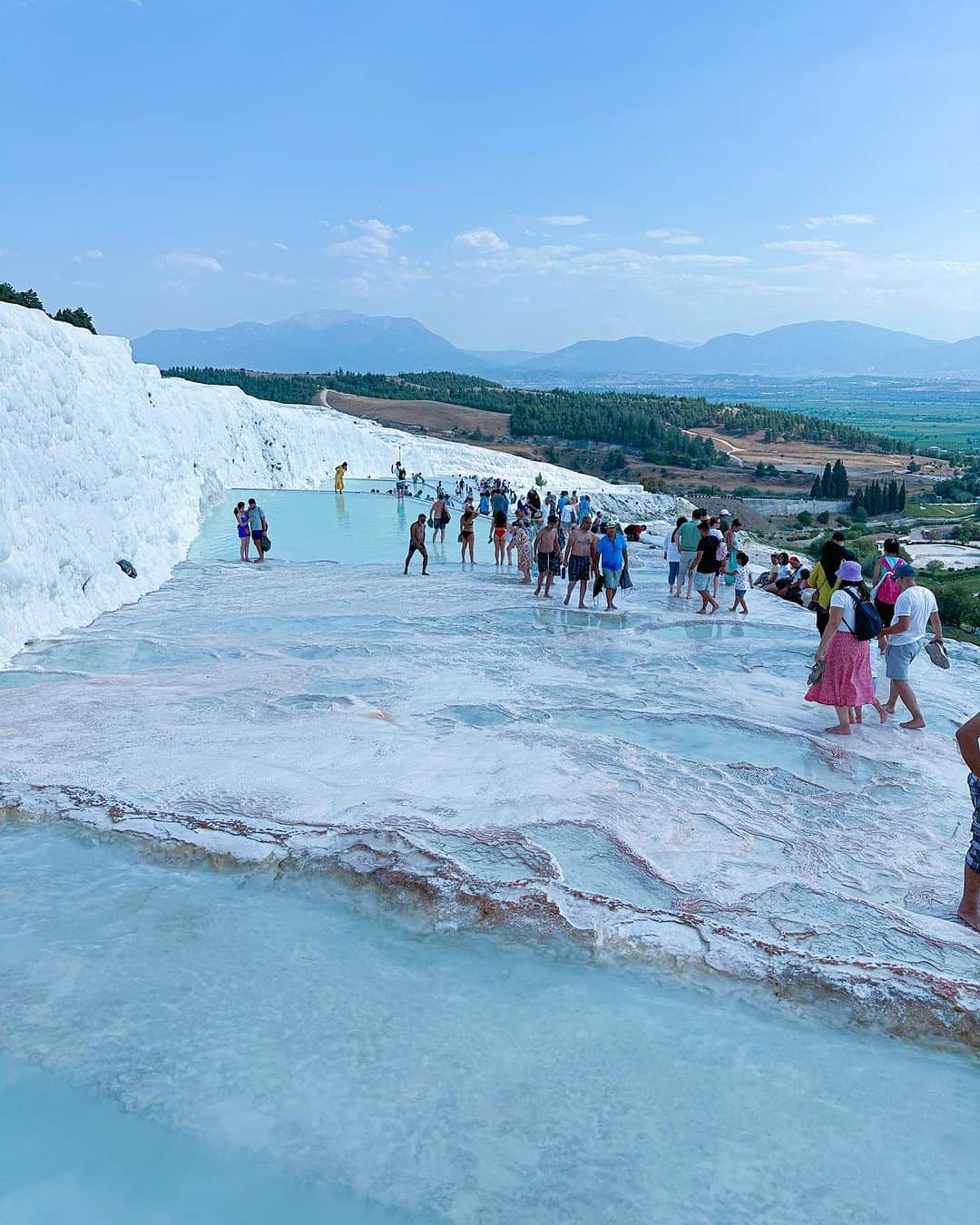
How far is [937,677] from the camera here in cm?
897

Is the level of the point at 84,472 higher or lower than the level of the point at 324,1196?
higher

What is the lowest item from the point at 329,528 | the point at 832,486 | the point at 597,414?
the point at 832,486

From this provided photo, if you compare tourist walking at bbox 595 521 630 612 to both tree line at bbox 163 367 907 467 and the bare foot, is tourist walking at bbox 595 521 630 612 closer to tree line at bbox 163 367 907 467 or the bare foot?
the bare foot

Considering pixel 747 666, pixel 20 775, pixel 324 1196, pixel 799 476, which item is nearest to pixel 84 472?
pixel 20 775

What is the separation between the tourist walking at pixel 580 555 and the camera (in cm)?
1149

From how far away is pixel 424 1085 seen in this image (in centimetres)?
341

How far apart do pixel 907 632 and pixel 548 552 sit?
225 inches

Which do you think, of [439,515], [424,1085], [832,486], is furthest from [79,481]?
[832,486]

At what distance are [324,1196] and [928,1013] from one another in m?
2.44

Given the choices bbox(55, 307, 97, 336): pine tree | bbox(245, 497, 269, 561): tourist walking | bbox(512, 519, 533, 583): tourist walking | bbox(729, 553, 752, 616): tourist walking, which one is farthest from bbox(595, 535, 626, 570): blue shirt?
bbox(55, 307, 97, 336): pine tree

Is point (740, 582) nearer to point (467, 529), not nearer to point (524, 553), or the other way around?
point (524, 553)

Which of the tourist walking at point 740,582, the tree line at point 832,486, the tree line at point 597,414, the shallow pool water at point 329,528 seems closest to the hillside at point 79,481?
the shallow pool water at point 329,528

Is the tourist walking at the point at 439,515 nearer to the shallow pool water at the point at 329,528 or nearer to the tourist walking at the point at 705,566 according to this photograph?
the shallow pool water at the point at 329,528

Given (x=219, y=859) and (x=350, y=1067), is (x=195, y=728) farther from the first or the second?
(x=350, y=1067)
